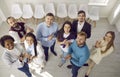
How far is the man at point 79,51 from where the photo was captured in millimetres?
3028

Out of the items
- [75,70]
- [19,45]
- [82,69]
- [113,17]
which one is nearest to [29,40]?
[19,45]

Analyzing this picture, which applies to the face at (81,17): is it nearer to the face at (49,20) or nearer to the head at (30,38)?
the face at (49,20)

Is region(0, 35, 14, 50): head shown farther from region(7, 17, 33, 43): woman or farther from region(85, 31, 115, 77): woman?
region(85, 31, 115, 77): woman

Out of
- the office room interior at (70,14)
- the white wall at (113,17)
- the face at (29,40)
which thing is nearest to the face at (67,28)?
the face at (29,40)

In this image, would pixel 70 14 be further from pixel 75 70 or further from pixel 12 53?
pixel 12 53

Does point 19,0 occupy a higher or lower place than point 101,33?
higher

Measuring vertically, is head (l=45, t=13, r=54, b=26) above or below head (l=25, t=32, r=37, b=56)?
above

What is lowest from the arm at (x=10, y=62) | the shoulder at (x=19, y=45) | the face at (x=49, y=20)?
the arm at (x=10, y=62)

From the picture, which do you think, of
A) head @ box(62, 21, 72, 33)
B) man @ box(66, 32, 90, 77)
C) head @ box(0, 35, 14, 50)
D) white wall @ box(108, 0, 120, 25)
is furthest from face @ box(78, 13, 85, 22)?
white wall @ box(108, 0, 120, 25)

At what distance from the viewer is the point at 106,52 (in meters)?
3.29

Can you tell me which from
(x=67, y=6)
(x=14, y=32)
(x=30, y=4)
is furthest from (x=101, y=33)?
(x=14, y=32)

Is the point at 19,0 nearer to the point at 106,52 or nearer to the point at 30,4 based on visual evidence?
the point at 30,4

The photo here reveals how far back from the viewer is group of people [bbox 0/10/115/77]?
3086 millimetres

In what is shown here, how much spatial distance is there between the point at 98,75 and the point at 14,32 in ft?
6.29
